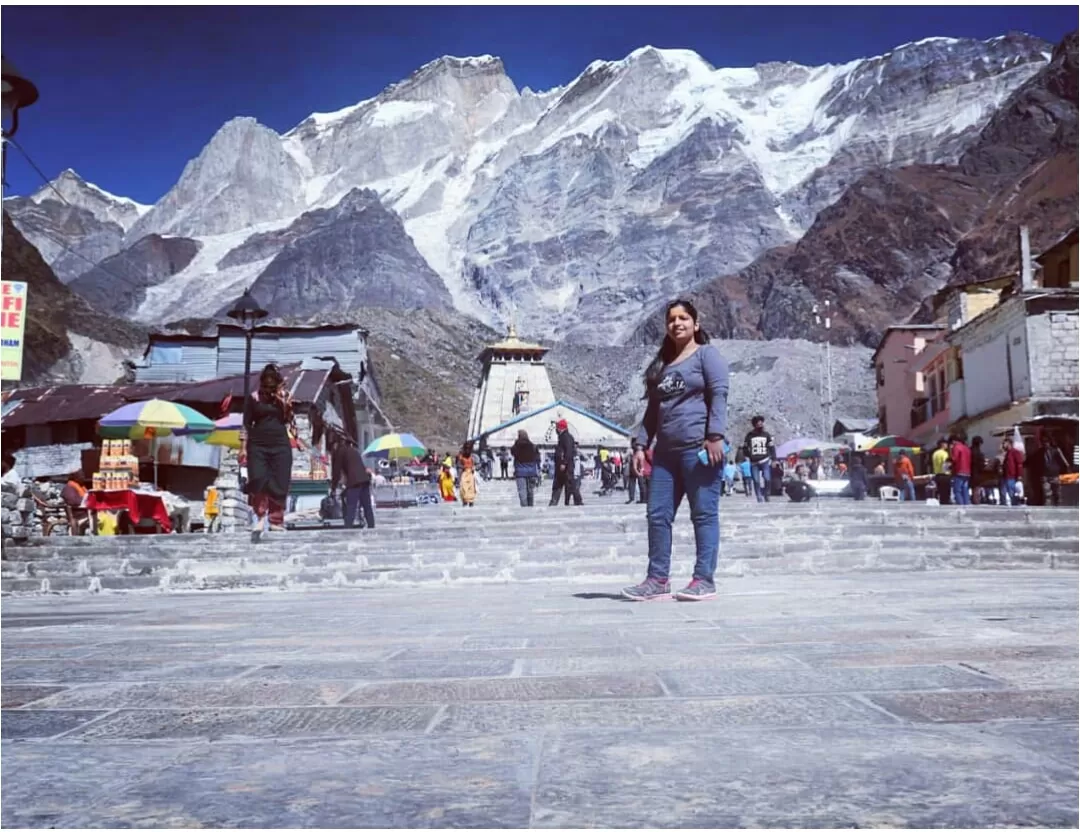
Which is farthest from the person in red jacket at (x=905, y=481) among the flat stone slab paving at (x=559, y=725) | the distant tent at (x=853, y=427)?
the distant tent at (x=853, y=427)

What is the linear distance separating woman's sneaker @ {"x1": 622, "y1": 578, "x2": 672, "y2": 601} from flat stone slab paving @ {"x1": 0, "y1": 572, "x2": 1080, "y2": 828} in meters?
1.61

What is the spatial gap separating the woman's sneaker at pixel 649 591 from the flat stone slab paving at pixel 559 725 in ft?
5.29

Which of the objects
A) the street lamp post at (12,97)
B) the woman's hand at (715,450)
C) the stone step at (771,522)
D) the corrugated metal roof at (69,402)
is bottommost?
the stone step at (771,522)

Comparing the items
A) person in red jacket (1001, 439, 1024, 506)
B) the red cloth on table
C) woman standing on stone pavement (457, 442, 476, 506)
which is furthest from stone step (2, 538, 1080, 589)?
woman standing on stone pavement (457, 442, 476, 506)

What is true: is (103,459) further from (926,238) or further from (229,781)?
(926,238)

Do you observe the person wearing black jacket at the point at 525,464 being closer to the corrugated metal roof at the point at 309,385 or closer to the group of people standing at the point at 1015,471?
the group of people standing at the point at 1015,471

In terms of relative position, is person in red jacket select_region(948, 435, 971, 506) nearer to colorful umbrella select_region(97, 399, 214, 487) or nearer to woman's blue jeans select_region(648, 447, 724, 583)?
woman's blue jeans select_region(648, 447, 724, 583)

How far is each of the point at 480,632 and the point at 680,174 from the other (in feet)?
655

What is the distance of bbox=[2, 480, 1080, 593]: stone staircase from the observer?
9.93 metres

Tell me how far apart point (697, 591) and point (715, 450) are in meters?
0.94

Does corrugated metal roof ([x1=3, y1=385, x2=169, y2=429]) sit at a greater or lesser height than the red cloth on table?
greater

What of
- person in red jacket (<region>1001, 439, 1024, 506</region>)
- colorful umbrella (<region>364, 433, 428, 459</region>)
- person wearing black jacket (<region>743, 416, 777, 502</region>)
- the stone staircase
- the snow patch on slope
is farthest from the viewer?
the snow patch on slope

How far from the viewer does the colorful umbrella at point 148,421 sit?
68.2 feet

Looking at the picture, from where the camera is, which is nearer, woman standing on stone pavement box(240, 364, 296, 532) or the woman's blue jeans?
the woman's blue jeans
